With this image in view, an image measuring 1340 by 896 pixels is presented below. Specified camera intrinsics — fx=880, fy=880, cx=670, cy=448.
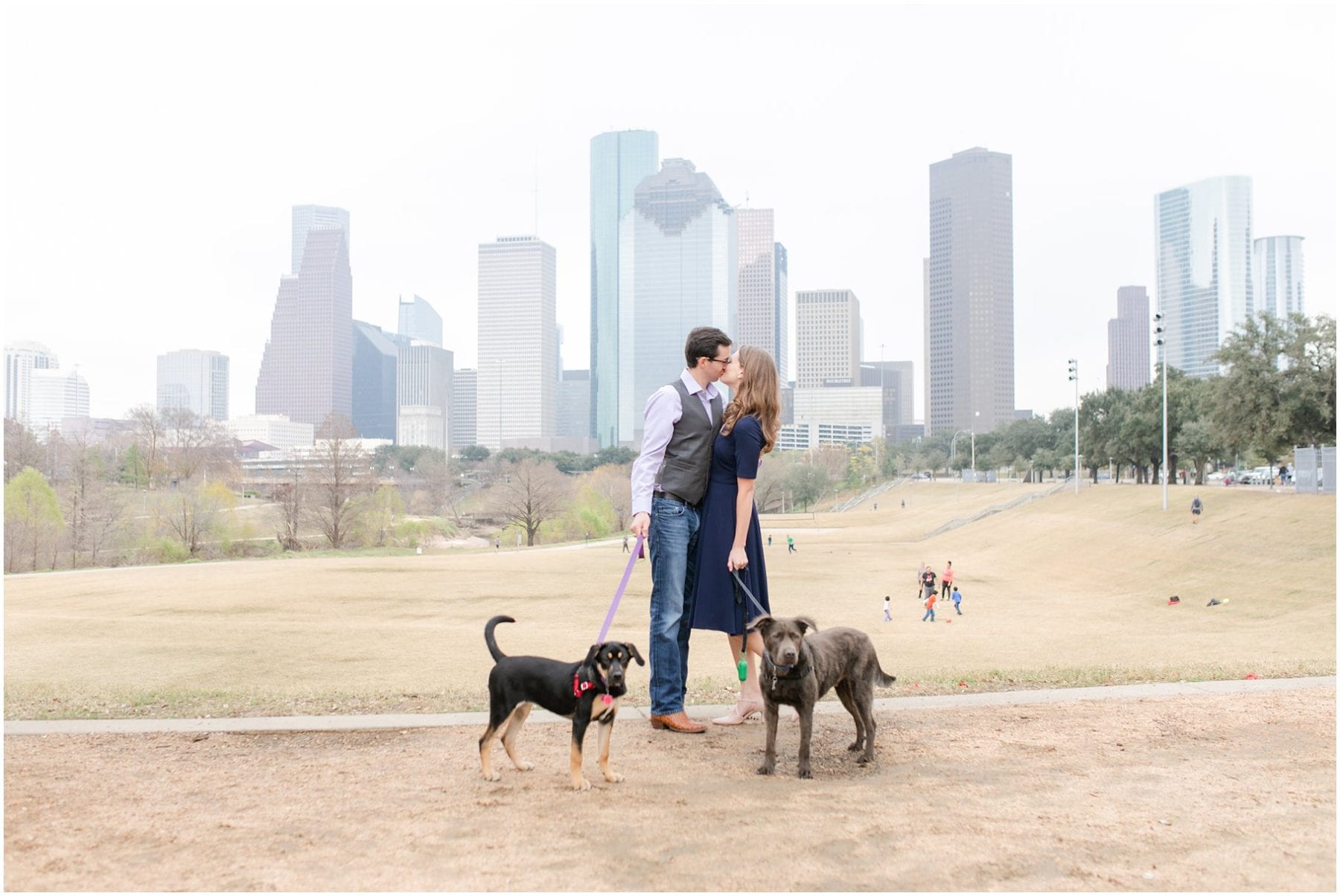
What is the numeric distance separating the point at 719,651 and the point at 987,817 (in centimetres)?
1012

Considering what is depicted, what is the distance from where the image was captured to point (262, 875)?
3.45m

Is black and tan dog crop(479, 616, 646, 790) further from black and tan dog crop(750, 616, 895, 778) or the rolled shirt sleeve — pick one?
the rolled shirt sleeve

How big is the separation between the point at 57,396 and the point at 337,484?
155 meters

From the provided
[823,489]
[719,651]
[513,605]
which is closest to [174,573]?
[513,605]

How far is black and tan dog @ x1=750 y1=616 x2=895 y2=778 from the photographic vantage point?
4742 millimetres

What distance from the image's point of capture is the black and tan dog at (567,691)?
4371mm

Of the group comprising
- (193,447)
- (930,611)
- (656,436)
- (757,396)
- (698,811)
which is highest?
(193,447)

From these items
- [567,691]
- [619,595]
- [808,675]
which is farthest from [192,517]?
[808,675]

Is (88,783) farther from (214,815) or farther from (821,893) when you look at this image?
(821,893)

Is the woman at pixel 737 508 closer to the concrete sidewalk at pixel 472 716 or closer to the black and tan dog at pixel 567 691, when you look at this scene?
the concrete sidewalk at pixel 472 716

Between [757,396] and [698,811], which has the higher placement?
[757,396]

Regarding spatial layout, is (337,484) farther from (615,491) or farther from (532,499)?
(615,491)

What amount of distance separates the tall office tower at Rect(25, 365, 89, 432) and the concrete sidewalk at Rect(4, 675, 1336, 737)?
171m

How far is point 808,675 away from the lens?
4.79 m
